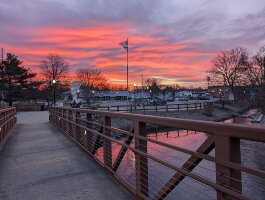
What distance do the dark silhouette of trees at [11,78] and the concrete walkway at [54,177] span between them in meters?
47.3

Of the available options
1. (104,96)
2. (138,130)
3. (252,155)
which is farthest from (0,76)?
(104,96)

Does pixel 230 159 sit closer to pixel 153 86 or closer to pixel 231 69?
pixel 231 69

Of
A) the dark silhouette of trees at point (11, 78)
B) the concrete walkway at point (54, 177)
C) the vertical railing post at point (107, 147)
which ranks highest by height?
the dark silhouette of trees at point (11, 78)

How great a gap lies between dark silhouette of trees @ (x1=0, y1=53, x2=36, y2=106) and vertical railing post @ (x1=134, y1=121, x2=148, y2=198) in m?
52.6

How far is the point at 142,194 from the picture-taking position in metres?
4.68

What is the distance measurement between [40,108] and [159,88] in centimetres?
9425

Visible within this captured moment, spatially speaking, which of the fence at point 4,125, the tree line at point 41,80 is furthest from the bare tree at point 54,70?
the fence at point 4,125

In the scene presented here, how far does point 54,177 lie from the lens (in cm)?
647

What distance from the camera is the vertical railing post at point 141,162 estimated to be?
473 centimetres

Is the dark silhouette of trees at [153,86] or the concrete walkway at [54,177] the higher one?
the dark silhouette of trees at [153,86]

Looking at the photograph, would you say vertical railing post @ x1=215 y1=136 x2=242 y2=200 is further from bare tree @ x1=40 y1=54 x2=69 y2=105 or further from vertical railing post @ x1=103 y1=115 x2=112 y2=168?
bare tree @ x1=40 y1=54 x2=69 y2=105

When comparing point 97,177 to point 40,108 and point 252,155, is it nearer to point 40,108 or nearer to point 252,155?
point 252,155

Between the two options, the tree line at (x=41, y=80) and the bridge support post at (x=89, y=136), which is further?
the tree line at (x=41, y=80)

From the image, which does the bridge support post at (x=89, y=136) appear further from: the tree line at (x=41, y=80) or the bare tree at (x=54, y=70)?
the bare tree at (x=54, y=70)
